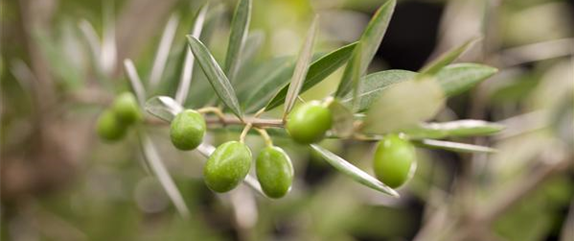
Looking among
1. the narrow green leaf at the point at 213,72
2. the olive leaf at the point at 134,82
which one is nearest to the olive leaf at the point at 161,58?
the olive leaf at the point at 134,82

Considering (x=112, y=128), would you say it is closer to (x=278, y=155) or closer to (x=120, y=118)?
(x=120, y=118)

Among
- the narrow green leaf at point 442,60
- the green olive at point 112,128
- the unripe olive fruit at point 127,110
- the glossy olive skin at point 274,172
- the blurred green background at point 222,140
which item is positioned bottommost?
the blurred green background at point 222,140

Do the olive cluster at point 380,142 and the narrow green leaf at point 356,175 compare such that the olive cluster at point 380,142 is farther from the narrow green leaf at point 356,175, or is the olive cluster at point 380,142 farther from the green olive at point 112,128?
the green olive at point 112,128

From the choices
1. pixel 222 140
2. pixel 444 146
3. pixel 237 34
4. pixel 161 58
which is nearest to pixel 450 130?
pixel 444 146

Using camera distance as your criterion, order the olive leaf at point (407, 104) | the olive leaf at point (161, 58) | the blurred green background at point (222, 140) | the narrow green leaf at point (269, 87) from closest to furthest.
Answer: the olive leaf at point (407, 104)
the narrow green leaf at point (269, 87)
the olive leaf at point (161, 58)
the blurred green background at point (222, 140)

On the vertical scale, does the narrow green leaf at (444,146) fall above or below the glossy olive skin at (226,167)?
above

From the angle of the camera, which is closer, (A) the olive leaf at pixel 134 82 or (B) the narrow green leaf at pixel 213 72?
(B) the narrow green leaf at pixel 213 72

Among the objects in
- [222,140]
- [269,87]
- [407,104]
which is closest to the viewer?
[407,104]
